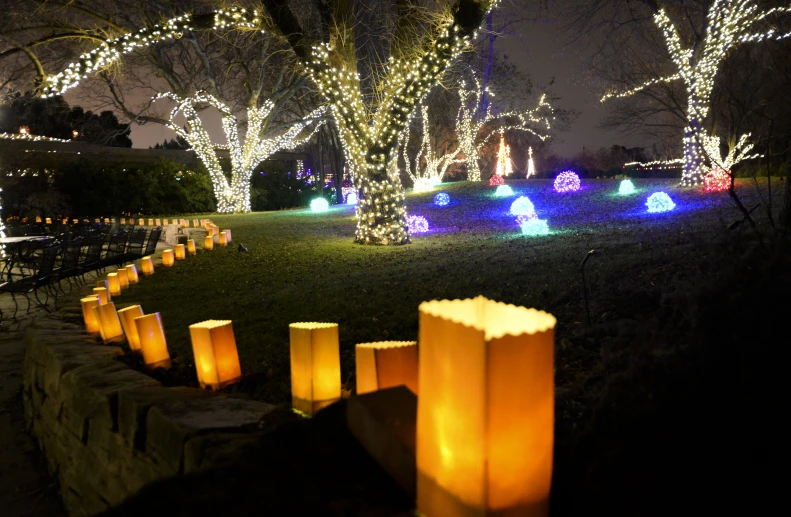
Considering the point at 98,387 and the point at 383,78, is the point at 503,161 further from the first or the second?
the point at 98,387

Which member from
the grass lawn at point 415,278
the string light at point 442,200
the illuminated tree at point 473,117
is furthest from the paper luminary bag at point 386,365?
the illuminated tree at point 473,117

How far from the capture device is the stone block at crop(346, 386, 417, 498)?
187 centimetres

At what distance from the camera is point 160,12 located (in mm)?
16266

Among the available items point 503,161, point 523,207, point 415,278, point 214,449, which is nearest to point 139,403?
point 214,449

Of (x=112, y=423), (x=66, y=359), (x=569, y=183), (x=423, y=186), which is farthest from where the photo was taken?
(x=423, y=186)

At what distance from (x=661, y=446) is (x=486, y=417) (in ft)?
2.15

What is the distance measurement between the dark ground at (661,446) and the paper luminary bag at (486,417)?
0.87 feet

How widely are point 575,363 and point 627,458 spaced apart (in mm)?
1953

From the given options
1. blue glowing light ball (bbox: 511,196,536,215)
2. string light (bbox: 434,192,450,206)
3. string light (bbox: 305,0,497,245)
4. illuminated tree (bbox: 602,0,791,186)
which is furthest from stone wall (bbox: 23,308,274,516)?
string light (bbox: 434,192,450,206)

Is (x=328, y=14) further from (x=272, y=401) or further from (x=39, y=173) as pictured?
(x=39, y=173)

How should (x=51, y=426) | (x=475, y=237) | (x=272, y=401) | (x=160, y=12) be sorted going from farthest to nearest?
(x=160, y=12), (x=475, y=237), (x=51, y=426), (x=272, y=401)

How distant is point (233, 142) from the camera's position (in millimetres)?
23203

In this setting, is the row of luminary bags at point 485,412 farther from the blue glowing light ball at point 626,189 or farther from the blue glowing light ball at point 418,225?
the blue glowing light ball at point 626,189

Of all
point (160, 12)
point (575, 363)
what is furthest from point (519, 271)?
point (160, 12)
